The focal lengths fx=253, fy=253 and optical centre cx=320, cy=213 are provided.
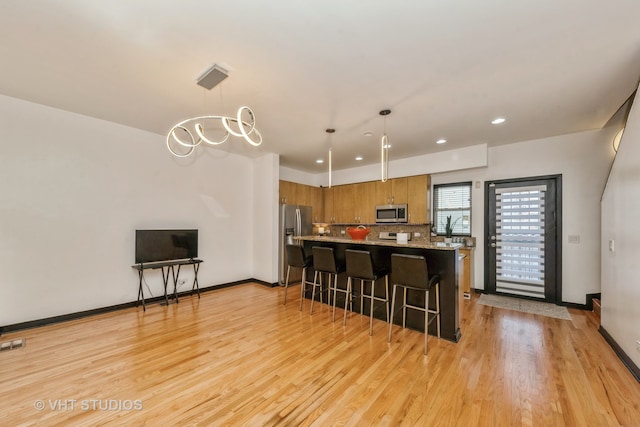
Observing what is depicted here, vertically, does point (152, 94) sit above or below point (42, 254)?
above

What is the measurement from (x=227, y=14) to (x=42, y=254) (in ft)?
12.1

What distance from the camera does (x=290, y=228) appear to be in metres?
5.50

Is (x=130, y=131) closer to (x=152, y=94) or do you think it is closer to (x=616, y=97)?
(x=152, y=94)

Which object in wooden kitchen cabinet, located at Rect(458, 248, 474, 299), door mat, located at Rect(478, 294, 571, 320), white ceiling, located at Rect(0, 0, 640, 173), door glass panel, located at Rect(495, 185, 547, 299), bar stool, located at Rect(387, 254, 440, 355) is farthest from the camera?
wooden kitchen cabinet, located at Rect(458, 248, 474, 299)

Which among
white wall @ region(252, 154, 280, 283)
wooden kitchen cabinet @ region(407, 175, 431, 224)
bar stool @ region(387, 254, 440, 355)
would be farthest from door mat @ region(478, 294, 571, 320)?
white wall @ region(252, 154, 280, 283)

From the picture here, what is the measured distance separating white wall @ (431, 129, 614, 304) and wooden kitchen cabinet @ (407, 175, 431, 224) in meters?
1.49

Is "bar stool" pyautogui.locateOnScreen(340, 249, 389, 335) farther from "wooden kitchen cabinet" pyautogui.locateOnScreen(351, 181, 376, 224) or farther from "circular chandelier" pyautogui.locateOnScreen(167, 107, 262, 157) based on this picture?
"wooden kitchen cabinet" pyautogui.locateOnScreen(351, 181, 376, 224)

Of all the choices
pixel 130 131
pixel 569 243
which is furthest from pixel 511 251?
pixel 130 131

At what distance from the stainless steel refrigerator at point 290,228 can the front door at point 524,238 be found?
12.0 feet

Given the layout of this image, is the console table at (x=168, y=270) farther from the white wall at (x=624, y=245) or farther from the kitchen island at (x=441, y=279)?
the white wall at (x=624, y=245)

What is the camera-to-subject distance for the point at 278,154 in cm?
520

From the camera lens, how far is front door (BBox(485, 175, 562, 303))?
13.4ft

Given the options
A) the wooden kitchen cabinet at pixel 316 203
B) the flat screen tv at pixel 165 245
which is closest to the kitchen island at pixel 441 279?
the flat screen tv at pixel 165 245

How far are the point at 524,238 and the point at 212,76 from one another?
5.19m
